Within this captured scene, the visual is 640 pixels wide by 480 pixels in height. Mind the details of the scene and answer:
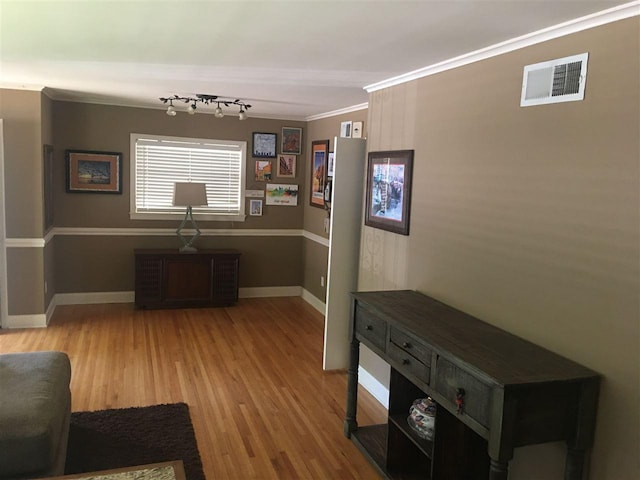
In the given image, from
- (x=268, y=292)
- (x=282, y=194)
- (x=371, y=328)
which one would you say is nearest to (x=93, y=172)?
(x=282, y=194)

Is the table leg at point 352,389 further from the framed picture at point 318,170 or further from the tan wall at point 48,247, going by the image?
the tan wall at point 48,247

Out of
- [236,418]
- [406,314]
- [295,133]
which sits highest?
[295,133]

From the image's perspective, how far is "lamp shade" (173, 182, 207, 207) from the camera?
6160 mm

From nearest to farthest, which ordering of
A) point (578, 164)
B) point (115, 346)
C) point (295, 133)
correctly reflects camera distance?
point (578, 164)
point (115, 346)
point (295, 133)

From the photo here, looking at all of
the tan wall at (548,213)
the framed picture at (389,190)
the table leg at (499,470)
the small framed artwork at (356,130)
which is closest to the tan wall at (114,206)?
the small framed artwork at (356,130)

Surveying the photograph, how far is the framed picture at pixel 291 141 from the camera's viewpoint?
6.91 m

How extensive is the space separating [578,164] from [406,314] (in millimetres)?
1161

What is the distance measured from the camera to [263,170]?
272 inches

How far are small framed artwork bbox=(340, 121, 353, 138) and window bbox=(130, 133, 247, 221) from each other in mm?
1537

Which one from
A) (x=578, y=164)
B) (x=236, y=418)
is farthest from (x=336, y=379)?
(x=578, y=164)

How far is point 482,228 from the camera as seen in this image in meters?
2.89

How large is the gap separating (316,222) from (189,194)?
1.54m

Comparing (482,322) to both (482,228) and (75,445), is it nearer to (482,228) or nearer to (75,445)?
(482,228)

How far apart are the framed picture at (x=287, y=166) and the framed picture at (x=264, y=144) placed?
0.12 meters
